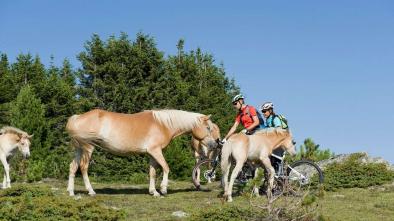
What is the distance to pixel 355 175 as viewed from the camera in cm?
1761

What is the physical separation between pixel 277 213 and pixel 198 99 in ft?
92.7

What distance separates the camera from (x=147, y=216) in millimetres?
10727

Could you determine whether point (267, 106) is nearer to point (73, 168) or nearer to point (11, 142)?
point (73, 168)

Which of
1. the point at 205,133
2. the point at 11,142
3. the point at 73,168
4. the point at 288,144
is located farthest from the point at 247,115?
the point at 11,142

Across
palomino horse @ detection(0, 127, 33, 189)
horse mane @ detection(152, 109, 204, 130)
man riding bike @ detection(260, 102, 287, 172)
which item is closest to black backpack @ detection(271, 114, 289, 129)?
man riding bike @ detection(260, 102, 287, 172)

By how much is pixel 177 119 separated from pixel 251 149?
255 cm

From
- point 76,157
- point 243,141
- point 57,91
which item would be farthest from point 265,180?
point 57,91

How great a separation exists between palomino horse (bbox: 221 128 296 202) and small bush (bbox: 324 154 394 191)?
3.93 metres

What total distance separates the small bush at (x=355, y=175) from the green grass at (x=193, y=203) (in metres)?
0.42

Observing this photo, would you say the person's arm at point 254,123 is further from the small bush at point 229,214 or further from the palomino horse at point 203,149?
the small bush at point 229,214

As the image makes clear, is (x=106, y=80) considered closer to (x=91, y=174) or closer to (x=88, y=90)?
(x=88, y=90)

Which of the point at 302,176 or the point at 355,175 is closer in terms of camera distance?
the point at 302,176

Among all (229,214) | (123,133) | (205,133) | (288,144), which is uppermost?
(205,133)

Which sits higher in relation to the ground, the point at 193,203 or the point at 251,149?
the point at 251,149
